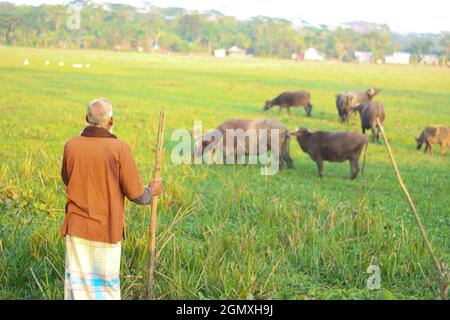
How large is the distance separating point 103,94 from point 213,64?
74.0 feet

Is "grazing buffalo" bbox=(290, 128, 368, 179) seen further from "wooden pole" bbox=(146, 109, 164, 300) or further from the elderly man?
the elderly man

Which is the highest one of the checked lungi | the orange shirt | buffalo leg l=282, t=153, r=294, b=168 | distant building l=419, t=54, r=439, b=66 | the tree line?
the tree line

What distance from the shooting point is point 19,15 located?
26.3m

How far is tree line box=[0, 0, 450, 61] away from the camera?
101 ft

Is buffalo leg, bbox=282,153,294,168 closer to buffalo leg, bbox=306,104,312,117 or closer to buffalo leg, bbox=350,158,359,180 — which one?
buffalo leg, bbox=350,158,359,180

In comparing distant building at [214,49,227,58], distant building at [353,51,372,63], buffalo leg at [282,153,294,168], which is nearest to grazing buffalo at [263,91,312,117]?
buffalo leg at [282,153,294,168]

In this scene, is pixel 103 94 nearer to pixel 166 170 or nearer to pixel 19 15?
pixel 19 15

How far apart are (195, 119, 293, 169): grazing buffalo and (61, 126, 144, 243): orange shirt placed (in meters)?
7.31

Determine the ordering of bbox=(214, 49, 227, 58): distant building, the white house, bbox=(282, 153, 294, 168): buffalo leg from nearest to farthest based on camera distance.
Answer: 1. bbox=(282, 153, 294, 168): buffalo leg
2. bbox=(214, 49, 227, 58): distant building
3. the white house

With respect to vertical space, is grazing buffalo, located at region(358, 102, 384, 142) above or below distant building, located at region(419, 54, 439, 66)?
below

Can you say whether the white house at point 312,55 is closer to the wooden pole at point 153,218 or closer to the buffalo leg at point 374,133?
the buffalo leg at point 374,133

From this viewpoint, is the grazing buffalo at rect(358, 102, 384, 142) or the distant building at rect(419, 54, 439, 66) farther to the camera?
the distant building at rect(419, 54, 439, 66)

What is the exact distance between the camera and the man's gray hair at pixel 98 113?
13.0 ft

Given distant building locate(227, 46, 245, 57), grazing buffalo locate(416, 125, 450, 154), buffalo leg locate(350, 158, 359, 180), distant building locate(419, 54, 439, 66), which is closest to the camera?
buffalo leg locate(350, 158, 359, 180)
